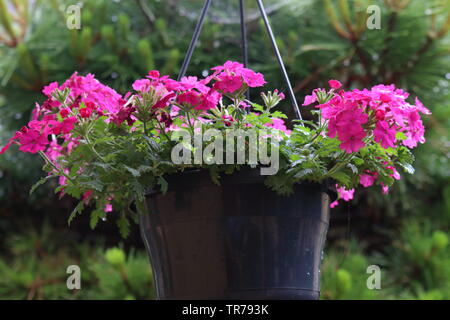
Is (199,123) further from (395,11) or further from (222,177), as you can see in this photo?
(395,11)

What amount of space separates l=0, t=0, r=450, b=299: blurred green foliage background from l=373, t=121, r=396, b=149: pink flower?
1380mm

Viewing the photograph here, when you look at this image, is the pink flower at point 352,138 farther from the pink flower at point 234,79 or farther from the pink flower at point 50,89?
the pink flower at point 50,89

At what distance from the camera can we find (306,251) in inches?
31.2

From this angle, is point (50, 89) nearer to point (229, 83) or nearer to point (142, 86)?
point (142, 86)

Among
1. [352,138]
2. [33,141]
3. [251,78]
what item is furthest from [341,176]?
[33,141]

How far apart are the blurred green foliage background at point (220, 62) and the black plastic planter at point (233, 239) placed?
51.9 inches

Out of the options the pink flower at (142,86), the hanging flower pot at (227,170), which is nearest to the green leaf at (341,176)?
the hanging flower pot at (227,170)

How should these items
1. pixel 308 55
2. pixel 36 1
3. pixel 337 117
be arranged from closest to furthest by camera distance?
pixel 337 117 → pixel 308 55 → pixel 36 1

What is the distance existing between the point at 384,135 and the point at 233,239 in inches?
9.2

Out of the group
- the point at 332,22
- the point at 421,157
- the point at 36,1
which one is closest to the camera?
the point at 332,22

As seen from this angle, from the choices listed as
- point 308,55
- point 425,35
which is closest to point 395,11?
point 425,35

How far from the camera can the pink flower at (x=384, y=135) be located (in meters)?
0.74

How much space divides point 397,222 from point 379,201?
1.16ft

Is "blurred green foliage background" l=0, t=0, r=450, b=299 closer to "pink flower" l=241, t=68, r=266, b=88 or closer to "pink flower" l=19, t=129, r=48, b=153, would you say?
"pink flower" l=19, t=129, r=48, b=153
